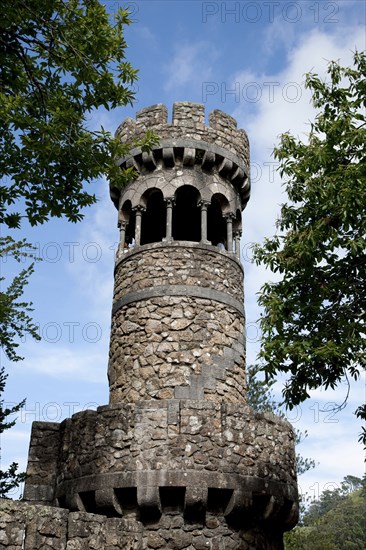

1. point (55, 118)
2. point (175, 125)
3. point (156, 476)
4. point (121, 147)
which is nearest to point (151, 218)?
point (175, 125)

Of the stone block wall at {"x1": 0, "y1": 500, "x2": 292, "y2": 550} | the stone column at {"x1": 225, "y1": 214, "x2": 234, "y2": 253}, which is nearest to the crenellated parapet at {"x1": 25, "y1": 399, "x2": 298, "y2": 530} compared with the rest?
the stone block wall at {"x1": 0, "y1": 500, "x2": 292, "y2": 550}

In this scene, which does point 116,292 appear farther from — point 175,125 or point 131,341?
point 175,125

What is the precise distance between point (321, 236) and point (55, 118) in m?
4.89

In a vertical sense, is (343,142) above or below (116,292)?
above

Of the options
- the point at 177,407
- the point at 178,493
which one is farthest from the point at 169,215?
the point at 178,493

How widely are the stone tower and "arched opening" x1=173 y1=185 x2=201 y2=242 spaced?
0.17 feet

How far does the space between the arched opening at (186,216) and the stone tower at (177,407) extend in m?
0.05

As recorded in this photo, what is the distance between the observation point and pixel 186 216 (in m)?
14.6

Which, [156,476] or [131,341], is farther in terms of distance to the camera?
[131,341]

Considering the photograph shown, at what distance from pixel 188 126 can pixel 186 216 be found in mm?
2463

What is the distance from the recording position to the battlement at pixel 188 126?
504 inches

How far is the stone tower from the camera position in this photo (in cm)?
884

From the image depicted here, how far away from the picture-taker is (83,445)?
371 inches

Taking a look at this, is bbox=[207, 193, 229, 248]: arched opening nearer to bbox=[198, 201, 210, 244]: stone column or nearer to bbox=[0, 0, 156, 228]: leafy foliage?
bbox=[198, 201, 210, 244]: stone column
